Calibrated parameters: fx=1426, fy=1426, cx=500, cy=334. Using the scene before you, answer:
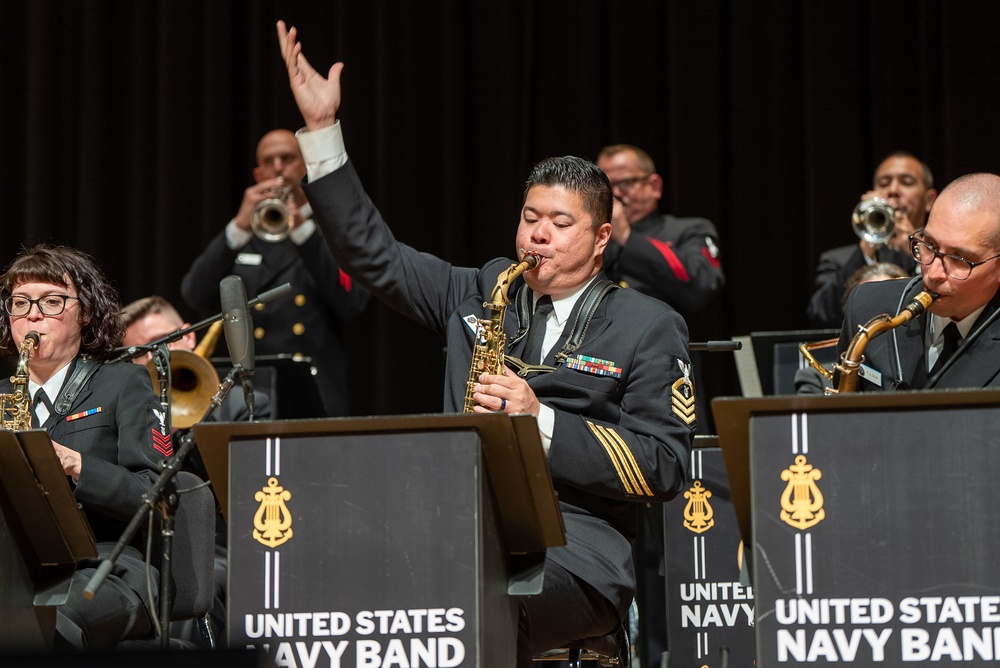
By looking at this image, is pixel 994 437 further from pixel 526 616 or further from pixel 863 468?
pixel 526 616

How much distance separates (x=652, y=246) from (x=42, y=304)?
2530mm

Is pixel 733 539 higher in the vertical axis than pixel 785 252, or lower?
lower

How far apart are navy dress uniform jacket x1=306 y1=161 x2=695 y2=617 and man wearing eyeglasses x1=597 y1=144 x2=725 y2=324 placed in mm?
1808

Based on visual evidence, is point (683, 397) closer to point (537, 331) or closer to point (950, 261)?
point (537, 331)

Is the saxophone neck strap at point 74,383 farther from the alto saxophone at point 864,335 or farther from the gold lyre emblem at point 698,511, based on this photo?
the alto saxophone at point 864,335

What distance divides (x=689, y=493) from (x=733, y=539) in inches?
7.3

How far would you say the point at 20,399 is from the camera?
143 inches

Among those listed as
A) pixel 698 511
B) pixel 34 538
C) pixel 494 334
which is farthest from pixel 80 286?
pixel 698 511

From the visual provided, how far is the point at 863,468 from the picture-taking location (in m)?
2.54

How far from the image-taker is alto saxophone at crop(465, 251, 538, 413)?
3412 millimetres

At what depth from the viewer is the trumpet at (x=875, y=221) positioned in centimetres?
569

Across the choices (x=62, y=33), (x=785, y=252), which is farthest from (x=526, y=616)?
(x=62, y=33)

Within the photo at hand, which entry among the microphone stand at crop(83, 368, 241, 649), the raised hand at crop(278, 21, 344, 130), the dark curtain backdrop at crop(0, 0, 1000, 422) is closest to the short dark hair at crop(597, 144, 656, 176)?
the dark curtain backdrop at crop(0, 0, 1000, 422)

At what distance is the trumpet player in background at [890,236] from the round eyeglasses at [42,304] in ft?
10.1
